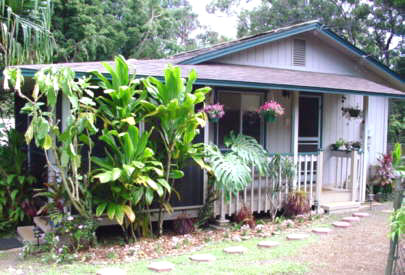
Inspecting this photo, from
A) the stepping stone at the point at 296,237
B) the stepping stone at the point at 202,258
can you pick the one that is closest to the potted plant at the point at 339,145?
the stepping stone at the point at 296,237

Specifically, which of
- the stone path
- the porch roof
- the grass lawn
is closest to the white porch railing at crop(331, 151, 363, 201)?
the stone path

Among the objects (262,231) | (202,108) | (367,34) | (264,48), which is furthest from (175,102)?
(367,34)

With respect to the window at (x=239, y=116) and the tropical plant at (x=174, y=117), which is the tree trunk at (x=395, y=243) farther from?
the window at (x=239, y=116)

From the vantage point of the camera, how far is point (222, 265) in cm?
507

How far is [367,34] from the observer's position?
790 inches

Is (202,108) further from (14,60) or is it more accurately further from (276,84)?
(14,60)

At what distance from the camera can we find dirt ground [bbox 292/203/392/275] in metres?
5.02

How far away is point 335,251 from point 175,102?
3.11 meters

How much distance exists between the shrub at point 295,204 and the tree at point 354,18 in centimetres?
1209

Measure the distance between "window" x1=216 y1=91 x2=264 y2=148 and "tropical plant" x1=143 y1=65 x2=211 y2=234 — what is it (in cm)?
204

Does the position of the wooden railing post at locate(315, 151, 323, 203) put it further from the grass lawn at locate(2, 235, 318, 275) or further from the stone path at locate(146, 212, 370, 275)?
the grass lawn at locate(2, 235, 318, 275)

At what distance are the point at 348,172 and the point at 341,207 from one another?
191cm

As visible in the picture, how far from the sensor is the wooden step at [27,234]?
5996 mm

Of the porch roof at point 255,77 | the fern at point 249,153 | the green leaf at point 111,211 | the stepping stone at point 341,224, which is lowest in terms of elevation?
the stepping stone at point 341,224
